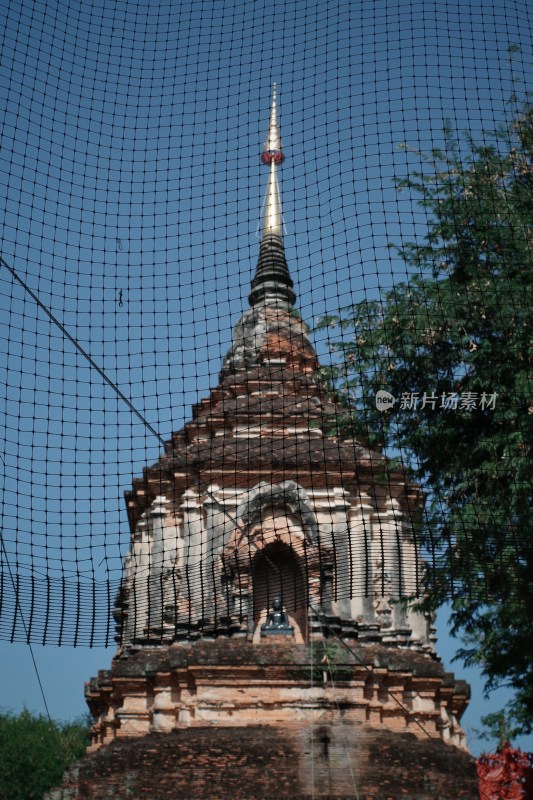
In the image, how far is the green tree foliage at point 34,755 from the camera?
2150cm

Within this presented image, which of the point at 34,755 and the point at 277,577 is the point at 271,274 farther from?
the point at 34,755

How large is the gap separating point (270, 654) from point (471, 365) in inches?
178

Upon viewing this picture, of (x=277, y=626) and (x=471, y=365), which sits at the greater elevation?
(x=471, y=365)

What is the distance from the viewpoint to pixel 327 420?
9.44 metres

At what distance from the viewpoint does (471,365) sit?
7.82 meters

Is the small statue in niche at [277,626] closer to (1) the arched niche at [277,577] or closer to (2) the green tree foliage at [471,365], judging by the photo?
(1) the arched niche at [277,577]

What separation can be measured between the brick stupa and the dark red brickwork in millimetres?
16

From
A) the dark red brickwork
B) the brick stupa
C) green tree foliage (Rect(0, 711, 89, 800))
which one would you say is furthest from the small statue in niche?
green tree foliage (Rect(0, 711, 89, 800))

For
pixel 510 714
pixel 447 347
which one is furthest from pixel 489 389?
pixel 510 714

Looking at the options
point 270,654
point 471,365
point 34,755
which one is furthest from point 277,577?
point 34,755

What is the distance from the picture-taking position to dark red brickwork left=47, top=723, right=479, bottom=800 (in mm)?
9805

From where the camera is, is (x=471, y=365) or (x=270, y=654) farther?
(x=270, y=654)

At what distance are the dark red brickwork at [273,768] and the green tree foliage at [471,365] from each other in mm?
2096

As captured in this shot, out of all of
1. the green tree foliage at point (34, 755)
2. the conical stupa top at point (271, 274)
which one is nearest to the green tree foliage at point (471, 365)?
the conical stupa top at point (271, 274)
